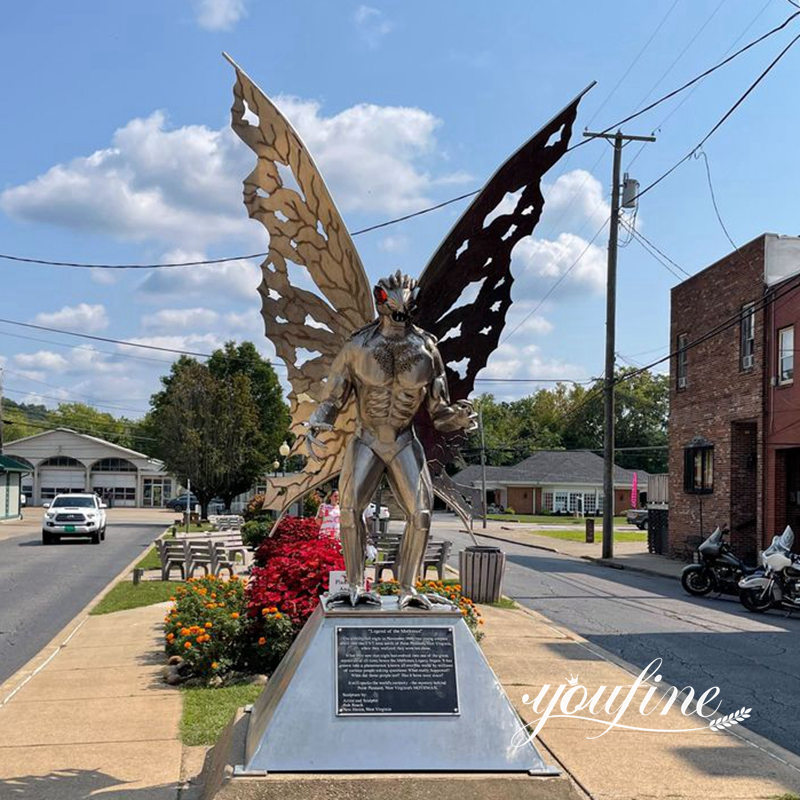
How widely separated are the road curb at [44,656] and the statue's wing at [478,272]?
4.27 metres

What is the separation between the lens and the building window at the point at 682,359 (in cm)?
2875

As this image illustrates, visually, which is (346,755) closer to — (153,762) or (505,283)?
(153,762)

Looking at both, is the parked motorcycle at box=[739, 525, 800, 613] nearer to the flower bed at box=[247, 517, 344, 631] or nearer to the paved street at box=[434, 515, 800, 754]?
the paved street at box=[434, 515, 800, 754]

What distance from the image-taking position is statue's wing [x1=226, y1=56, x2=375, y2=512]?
23.8 feet

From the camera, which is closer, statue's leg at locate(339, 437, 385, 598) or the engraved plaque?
the engraved plaque

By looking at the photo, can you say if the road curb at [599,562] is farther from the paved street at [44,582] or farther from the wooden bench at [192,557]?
the paved street at [44,582]

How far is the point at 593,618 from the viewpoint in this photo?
14898 millimetres

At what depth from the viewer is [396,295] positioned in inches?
247

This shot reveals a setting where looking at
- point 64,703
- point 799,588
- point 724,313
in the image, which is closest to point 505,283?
point 64,703

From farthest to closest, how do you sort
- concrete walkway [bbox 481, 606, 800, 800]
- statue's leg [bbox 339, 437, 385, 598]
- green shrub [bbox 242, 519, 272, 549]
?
green shrub [bbox 242, 519, 272, 549]
statue's leg [bbox 339, 437, 385, 598]
concrete walkway [bbox 481, 606, 800, 800]

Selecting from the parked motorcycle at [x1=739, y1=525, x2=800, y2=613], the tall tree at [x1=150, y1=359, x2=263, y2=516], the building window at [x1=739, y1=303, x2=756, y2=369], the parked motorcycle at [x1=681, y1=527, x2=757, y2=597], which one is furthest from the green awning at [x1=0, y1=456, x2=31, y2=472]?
the parked motorcycle at [x1=739, y1=525, x2=800, y2=613]

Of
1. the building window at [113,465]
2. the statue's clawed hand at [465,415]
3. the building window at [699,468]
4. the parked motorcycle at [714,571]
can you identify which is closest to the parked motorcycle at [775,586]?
the parked motorcycle at [714,571]

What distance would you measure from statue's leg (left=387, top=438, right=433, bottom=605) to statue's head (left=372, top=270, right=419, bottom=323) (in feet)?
2.81

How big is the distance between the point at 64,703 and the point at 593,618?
8.72m
